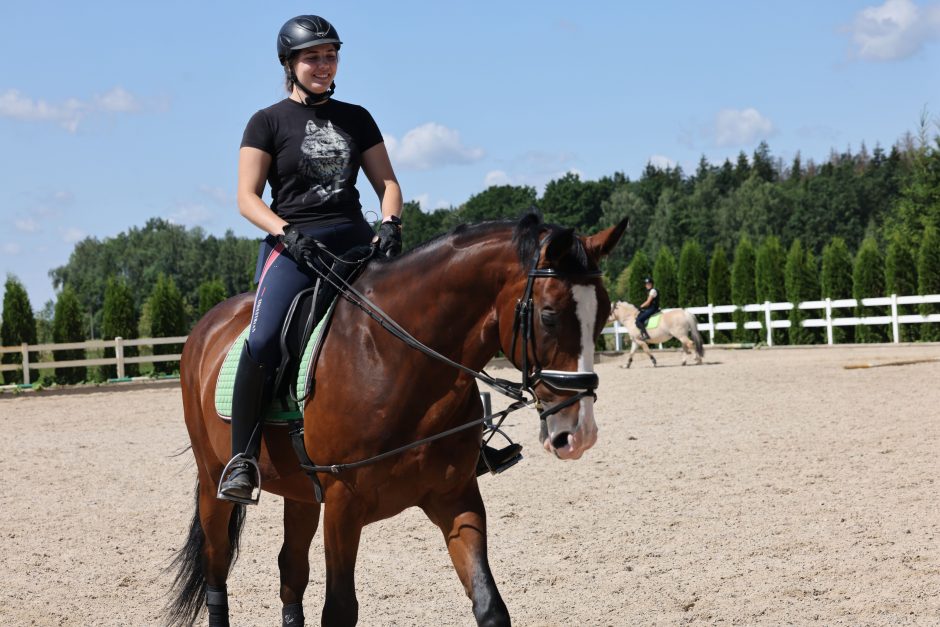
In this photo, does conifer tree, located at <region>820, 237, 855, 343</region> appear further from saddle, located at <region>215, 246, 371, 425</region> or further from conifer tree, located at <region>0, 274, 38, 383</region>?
saddle, located at <region>215, 246, 371, 425</region>

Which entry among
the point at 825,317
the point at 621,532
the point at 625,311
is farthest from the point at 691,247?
the point at 621,532

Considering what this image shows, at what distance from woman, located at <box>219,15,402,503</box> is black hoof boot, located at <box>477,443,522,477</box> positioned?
40.4 inches

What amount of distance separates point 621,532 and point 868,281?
2758 cm

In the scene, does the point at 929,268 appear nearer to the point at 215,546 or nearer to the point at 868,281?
the point at 868,281

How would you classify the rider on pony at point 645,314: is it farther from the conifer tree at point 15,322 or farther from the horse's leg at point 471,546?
A: the horse's leg at point 471,546

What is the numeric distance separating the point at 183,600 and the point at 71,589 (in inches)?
71.2

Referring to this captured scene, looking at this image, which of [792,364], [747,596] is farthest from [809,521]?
[792,364]

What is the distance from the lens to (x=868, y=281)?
32.2m

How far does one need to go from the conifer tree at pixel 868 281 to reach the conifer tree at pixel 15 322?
2600 centimetres

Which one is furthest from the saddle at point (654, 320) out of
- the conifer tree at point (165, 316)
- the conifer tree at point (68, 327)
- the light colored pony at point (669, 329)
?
the conifer tree at point (68, 327)

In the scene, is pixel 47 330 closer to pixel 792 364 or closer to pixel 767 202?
pixel 792 364

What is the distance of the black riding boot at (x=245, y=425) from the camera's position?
4.28 meters

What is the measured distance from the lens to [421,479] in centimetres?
392

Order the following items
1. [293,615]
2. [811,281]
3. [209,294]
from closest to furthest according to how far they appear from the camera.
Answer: [293,615] < [209,294] < [811,281]
